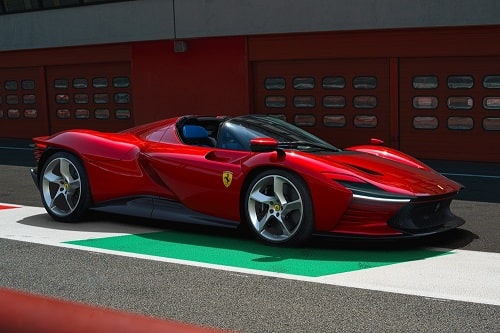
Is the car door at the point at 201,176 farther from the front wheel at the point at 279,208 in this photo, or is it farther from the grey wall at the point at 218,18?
the grey wall at the point at 218,18

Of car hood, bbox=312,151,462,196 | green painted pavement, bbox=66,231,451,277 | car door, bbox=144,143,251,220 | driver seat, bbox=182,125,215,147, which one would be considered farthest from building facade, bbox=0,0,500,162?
green painted pavement, bbox=66,231,451,277

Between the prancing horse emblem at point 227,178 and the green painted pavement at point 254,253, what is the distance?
0.52m

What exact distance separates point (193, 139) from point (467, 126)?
26.8 feet

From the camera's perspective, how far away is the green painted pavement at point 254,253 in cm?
535

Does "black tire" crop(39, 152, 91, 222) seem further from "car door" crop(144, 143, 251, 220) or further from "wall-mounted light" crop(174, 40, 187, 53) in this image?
"wall-mounted light" crop(174, 40, 187, 53)

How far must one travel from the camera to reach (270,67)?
53.8ft

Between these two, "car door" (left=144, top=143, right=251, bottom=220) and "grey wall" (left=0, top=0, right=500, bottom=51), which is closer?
"car door" (left=144, top=143, right=251, bottom=220)

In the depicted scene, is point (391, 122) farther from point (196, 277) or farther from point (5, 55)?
point (5, 55)

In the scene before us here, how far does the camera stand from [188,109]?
1809 centimetres

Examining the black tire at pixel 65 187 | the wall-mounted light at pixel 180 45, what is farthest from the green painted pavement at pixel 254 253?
the wall-mounted light at pixel 180 45

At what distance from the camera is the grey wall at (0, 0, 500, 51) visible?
13.6 metres

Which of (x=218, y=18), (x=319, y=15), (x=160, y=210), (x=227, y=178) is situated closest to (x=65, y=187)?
(x=160, y=210)

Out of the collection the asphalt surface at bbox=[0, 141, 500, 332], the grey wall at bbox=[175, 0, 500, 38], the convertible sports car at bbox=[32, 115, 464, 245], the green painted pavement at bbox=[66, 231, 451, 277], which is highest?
the grey wall at bbox=[175, 0, 500, 38]

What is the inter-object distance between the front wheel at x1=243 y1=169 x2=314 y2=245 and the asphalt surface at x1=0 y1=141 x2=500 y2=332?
0.36 meters
